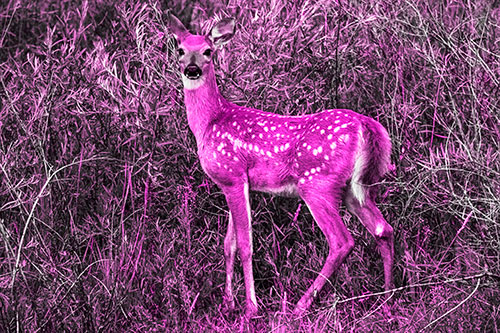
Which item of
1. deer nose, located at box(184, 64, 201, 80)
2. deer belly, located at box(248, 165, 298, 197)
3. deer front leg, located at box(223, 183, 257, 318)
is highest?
deer nose, located at box(184, 64, 201, 80)

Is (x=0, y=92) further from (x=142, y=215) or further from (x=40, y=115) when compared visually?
(x=142, y=215)

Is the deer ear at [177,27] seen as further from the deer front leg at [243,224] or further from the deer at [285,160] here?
the deer front leg at [243,224]

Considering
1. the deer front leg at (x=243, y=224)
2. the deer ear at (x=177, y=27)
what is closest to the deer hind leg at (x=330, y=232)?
the deer front leg at (x=243, y=224)

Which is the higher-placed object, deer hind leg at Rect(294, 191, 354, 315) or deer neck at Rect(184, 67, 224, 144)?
deer neck at Rect(184, 67, 224, 144)

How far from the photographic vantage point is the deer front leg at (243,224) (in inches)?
200

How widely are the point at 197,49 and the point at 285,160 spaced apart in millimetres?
779

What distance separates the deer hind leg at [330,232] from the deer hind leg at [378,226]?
21cm

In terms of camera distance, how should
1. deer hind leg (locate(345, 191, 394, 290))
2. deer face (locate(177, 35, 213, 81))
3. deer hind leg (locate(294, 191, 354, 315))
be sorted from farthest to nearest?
deer face (locate(177, 35, 213, 81)) → deer hind leg (locate(345, 191, 394, 290)) → deer hind leg (locate(294, 191, 354, 315))

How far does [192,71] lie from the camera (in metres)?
5.07

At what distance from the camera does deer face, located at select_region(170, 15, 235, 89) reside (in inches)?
202

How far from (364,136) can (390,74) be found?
1490 millimetres

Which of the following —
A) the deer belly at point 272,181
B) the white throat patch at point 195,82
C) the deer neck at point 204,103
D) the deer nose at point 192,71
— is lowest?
the deer belly at point 272,181

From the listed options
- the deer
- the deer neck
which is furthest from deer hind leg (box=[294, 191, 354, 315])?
the deer neck

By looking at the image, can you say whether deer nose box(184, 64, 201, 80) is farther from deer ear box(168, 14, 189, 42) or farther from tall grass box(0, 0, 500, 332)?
tall grass box(0, 0, 500, 332)
